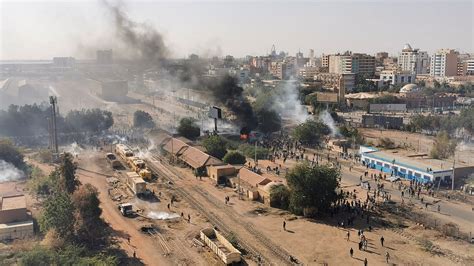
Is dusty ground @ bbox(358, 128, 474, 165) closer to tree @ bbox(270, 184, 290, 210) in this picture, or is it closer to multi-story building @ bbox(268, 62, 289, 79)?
tree @ bbox(270, 184, 290, 210)

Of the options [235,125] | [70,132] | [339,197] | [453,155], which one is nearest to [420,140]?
[453,155]

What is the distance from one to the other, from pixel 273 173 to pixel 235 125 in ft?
65.3

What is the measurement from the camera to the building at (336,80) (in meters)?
101

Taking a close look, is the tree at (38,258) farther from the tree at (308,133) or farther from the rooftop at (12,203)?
the tree at (308,133)

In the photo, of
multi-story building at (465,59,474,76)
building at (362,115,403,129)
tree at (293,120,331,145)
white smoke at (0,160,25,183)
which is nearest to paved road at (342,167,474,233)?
tree at (293,120,331,145)

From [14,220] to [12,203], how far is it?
176cm

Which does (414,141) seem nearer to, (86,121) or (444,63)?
(86,121)

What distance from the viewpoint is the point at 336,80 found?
366 ft

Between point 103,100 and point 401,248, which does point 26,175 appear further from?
point 103,100

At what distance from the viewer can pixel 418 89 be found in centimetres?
9350

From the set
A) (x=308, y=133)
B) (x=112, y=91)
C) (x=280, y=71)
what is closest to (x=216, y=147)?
(x=308, y=133)

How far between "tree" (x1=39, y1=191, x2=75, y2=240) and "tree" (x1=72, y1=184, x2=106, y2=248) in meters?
0.59

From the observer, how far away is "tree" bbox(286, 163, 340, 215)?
28.9m

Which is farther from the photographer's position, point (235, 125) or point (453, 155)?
point (235, 125)
